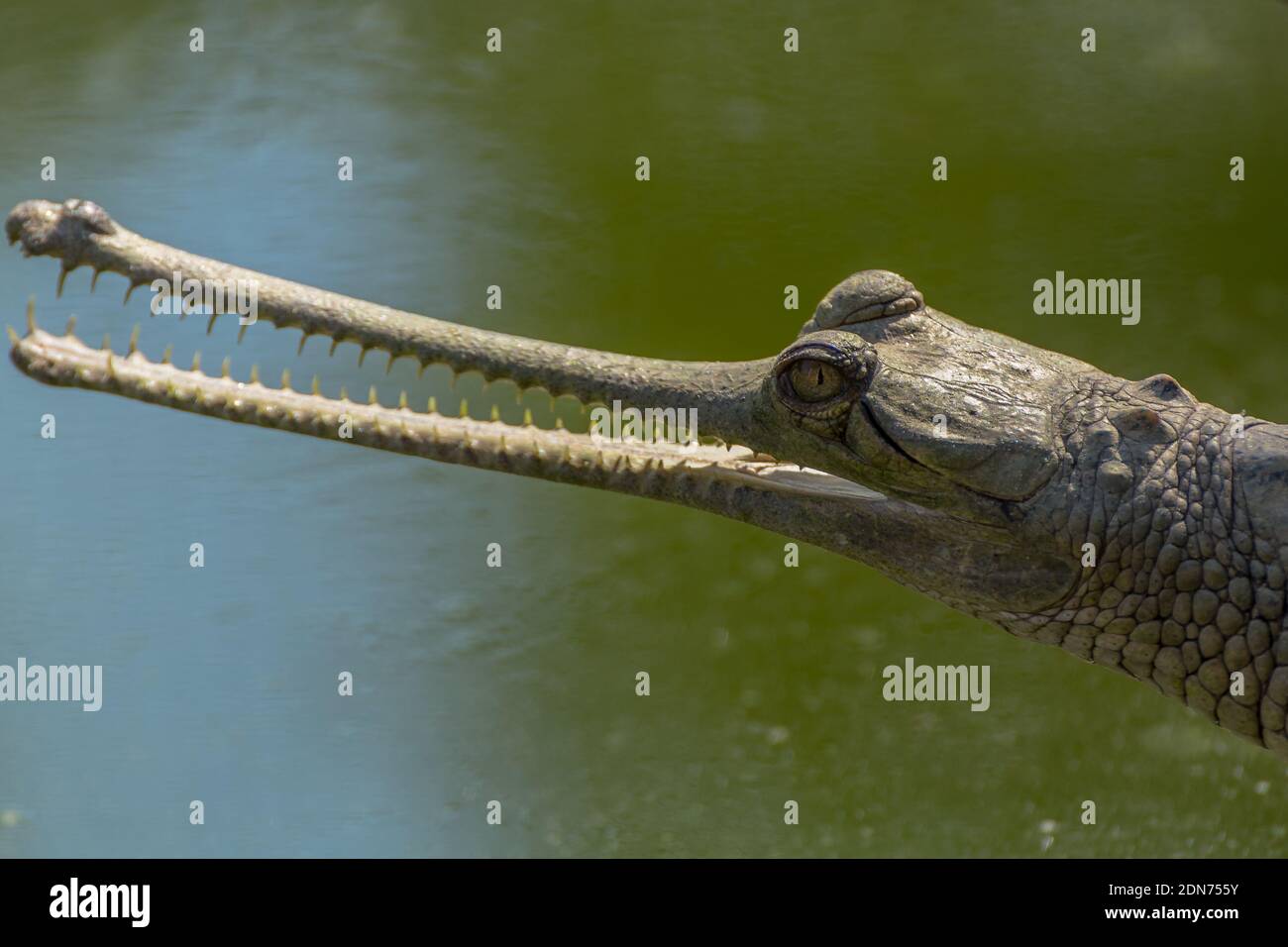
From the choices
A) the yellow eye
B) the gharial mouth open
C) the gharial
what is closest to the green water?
the gharial

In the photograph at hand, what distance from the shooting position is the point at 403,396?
402 cm

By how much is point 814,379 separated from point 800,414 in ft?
0.35

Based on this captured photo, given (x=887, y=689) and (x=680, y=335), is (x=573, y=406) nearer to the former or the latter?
(x=680, y=335)

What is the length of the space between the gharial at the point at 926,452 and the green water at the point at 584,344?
126 centimetres

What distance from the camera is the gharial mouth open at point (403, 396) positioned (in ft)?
12.8

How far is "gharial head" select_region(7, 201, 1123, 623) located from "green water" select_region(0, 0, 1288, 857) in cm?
132

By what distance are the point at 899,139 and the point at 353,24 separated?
3655 millimetres

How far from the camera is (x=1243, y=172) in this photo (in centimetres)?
829

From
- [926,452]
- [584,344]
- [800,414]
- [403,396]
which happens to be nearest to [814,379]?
[800,414]

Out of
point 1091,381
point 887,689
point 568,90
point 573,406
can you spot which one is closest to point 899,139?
point 568,90

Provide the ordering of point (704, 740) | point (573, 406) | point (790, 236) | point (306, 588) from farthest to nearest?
1. point (790, 236)
2. point (573, 406)
3. point (306, 588)
4. point (704, 740)

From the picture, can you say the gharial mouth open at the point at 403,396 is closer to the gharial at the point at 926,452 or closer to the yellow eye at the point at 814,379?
the gharial at the point at 926,452

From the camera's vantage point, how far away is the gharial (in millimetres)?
3609

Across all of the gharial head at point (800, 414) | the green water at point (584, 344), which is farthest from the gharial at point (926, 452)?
the green water at point (584, 344)
